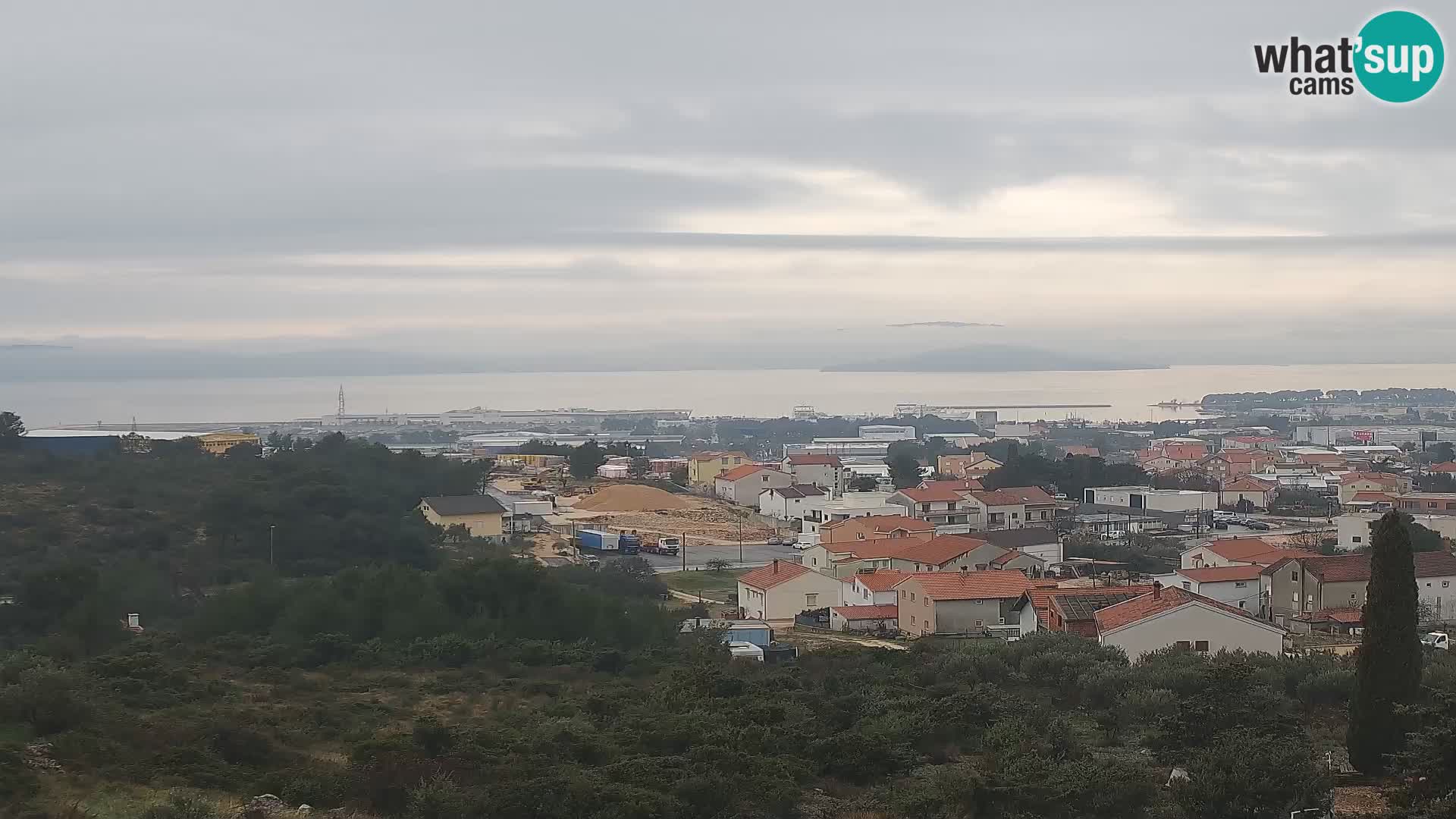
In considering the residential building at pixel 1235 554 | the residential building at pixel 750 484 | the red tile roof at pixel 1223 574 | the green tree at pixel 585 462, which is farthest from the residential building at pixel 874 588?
the green tree at pixel 585 462

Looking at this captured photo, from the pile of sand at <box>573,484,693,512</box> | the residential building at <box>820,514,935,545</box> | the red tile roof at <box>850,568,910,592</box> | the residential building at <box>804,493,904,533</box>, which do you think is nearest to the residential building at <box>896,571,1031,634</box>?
the red tile roof at <box>850,568,910,592</box>

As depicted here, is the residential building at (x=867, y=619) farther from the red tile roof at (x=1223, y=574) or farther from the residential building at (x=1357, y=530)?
the residential building at (x=1357, y=530)

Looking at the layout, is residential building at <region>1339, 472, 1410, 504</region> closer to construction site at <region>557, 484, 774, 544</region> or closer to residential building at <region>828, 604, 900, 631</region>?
construction site at <region>557, 484, 774, 544</region>

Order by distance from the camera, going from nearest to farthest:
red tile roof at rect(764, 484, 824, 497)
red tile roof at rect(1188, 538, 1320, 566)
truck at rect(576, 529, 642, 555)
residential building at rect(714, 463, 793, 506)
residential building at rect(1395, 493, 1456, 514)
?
red tile roof at rect(1188, 538, 1320, 566) → truck at rect(576, 529, 642, 555) → residential building at rect(1395, 493, 1456, 514) → red tile roof at rect(764, 484, 824, 497) → residential building at rect(714, 463, 793, 506)

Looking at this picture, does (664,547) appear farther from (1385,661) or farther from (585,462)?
(1385,661)

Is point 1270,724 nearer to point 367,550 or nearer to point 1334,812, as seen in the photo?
point 1334,812

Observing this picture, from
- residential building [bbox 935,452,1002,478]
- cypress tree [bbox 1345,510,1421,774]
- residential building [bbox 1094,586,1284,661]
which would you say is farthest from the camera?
residential building [bbox 935,452,1002,478]
